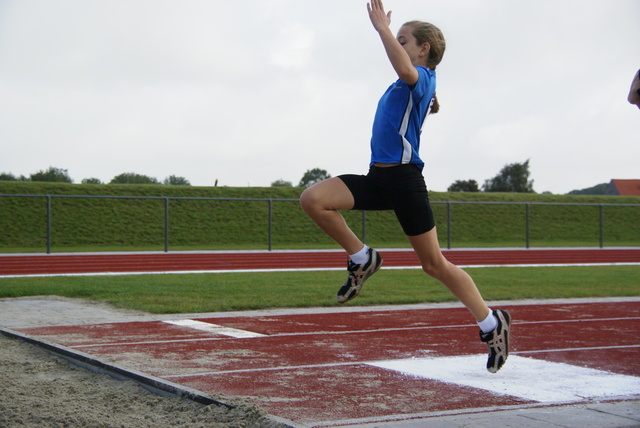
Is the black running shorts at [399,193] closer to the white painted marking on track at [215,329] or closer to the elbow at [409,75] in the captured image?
the elbow at [409,75]

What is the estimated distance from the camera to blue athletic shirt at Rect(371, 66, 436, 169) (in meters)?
4.20

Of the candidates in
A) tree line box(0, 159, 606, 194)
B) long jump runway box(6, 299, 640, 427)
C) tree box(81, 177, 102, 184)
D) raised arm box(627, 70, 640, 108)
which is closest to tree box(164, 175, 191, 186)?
tree line box(0, 159, 606, 194)

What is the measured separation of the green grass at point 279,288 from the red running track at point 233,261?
2656 millimetres

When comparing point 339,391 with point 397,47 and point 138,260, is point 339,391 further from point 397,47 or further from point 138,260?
point 138,260

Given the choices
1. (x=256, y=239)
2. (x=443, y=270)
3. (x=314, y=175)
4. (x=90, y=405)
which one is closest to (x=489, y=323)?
(x=443, y=270)

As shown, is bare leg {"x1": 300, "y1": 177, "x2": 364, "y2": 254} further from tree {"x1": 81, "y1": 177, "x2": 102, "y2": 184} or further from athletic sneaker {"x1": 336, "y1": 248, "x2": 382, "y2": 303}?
tree {"x1": 81, "y1": 177, "x2": 102, "y2": 184}

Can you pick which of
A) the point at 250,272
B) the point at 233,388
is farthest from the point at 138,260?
the point at 233,388

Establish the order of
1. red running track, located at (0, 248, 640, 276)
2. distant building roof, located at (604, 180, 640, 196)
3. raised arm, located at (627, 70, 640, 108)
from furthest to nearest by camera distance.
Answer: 1. distant building roof, located at (604, 180, 640, 196)
2. red running track, located at (0, 248, 640, 276)
3. raised arm, located at (627, 70, 640, 108)

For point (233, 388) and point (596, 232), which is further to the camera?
point (596, 232)

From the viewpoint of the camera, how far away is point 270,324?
360 inches

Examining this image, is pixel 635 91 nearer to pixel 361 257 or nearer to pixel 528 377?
pixel 361 257

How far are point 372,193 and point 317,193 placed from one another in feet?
0.99

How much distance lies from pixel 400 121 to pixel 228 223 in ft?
97.9

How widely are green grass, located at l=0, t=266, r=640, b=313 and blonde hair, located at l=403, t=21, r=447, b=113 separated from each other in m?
6.65
